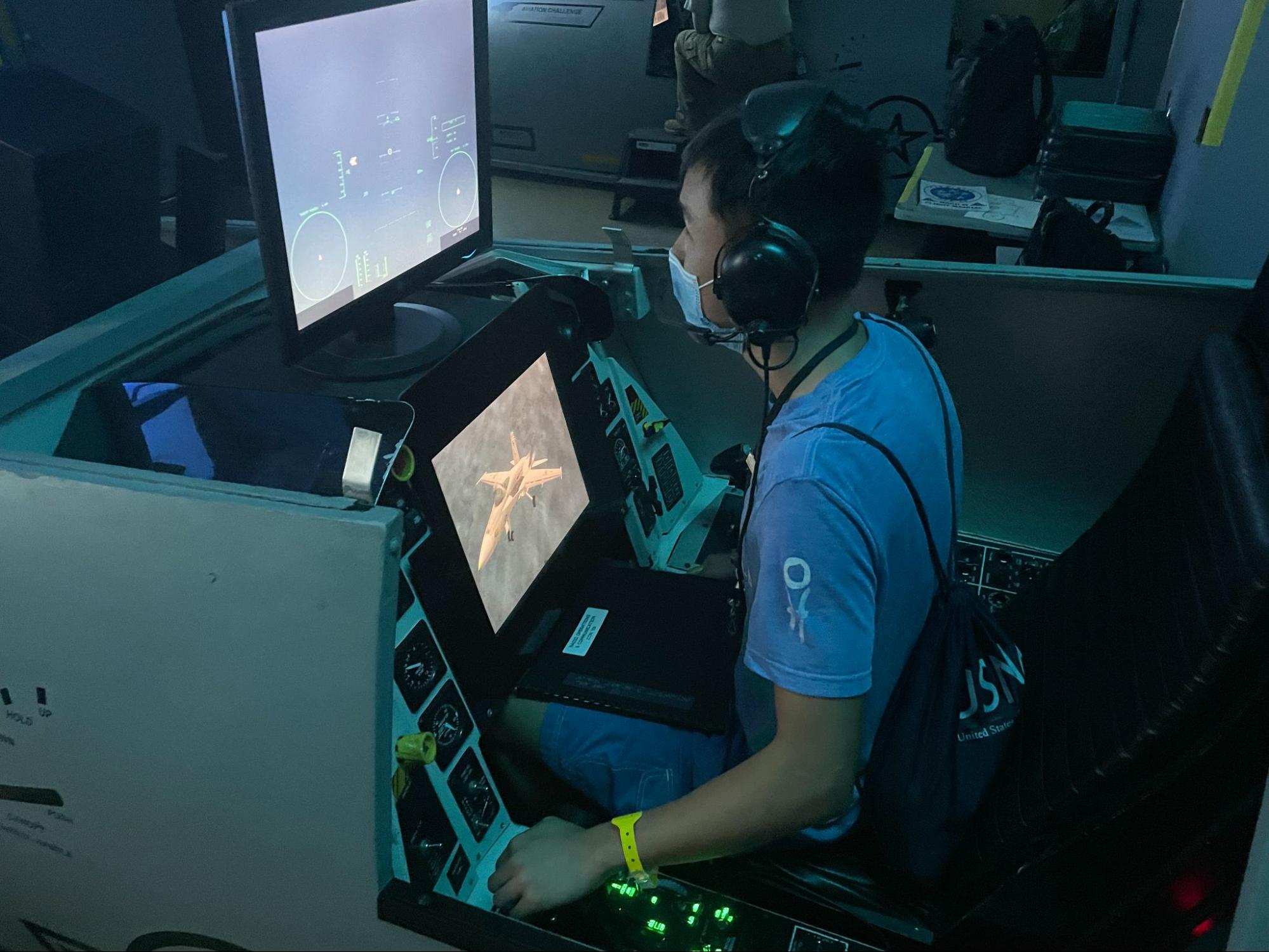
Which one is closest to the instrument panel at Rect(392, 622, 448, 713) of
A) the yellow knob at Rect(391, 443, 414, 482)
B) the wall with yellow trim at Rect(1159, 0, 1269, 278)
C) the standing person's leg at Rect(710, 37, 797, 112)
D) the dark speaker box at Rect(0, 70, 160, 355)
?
the yellow knob at Rect(391, 443, 414, 482)

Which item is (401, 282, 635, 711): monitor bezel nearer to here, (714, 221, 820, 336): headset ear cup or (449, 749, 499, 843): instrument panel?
(449, 749, 499, 843): instrument panel

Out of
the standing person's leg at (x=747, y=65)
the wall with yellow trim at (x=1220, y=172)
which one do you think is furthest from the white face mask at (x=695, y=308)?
the standing person's leg at (x=747, y=65)

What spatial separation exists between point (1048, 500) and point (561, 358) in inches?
35.2

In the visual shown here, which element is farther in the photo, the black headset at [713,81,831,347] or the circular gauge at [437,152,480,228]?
the circular gauge at [437,152,480,228]

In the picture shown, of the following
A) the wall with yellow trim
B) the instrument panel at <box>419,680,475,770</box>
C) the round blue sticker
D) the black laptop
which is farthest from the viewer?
the round blue sticker

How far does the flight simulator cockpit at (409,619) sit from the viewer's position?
0.73m

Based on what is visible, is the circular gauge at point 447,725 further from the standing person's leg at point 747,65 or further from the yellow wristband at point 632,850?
the standing person's leg at point 747,65

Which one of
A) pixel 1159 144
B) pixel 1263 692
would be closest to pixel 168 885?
pixel 1263 692

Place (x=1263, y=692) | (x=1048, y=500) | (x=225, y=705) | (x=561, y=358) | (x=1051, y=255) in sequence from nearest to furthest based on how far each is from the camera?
(x=1263, y=692), (x=225, y=705), (x=561, y=358), (x=1048, y=500), (x=1051, y=255)

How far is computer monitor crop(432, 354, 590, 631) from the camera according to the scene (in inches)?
40.7

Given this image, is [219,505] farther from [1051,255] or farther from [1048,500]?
[1051,255]

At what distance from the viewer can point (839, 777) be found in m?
0.81

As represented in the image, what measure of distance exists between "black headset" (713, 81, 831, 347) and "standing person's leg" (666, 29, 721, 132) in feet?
10.1

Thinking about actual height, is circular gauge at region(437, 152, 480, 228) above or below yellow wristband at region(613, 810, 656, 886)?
above
